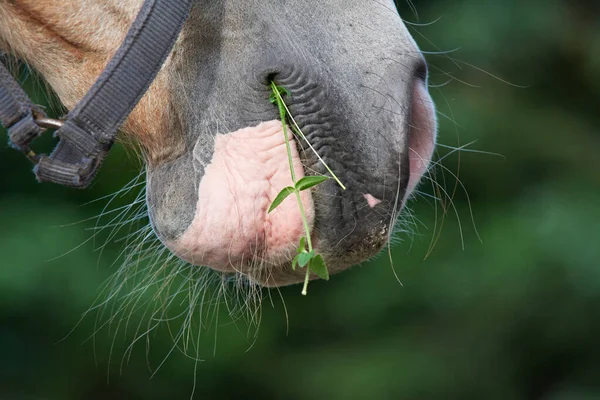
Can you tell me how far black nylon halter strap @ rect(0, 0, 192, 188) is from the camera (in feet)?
3.92

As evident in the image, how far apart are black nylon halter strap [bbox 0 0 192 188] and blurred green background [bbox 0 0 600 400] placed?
1.94 metres

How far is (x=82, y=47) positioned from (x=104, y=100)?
15 centimetres

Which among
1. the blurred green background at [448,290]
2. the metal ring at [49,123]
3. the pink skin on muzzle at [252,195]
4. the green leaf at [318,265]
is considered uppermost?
the metal ring at [49,123]

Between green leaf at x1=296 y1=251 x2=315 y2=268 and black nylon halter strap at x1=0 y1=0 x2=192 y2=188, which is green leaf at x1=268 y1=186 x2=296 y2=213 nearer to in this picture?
green leaf at x1=296 y1=251 x2=315 y2=268

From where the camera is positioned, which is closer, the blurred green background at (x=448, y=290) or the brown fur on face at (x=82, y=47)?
the brown fur on face at (x=82, y=47)

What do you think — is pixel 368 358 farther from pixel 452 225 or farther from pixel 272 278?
pixel 272 278

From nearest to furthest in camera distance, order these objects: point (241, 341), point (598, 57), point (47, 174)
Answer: point (47, 174)
point (241, 341)
point (598, 57)

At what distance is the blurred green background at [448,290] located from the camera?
128 inches

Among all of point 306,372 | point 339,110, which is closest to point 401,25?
point 339,110

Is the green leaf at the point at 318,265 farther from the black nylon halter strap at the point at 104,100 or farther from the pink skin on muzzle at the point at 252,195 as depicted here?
the black nylon halter strap at the point at 104,100

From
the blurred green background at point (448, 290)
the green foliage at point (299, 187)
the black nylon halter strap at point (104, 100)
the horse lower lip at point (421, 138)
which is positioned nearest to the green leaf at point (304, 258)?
the green foliage at point (299, 187)

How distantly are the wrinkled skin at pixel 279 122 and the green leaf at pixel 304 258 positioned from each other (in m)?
0.05

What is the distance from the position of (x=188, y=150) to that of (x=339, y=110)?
0.81ft

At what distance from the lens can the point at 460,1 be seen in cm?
336
